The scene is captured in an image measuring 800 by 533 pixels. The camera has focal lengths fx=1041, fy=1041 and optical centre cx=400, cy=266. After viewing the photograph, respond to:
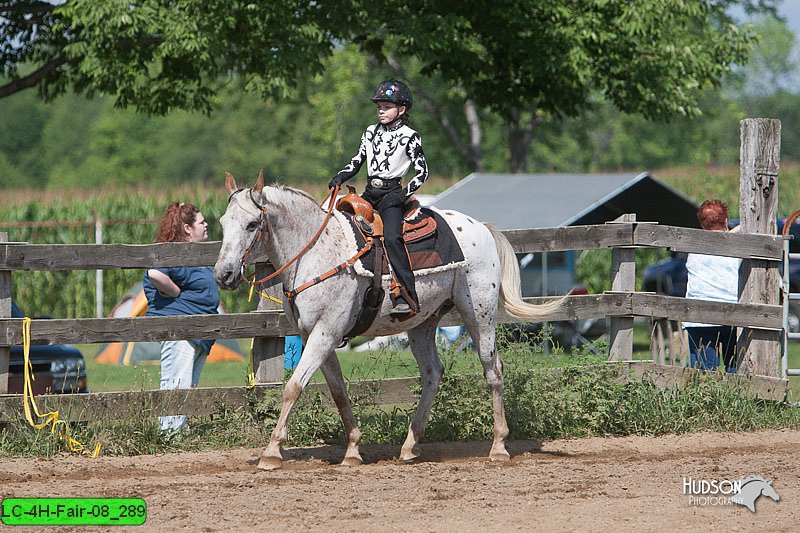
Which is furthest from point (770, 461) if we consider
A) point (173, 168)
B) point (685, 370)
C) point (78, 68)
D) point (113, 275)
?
point (173, 168)

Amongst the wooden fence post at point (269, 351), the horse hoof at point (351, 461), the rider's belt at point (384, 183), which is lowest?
the horse hoof at point (351, 461)

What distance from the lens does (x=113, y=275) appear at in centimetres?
2036

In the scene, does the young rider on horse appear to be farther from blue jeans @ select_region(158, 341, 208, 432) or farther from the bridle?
blue jeans @ select_region(158, 341, 208, 432)

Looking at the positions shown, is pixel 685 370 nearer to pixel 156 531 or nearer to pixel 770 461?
pixel 770 461

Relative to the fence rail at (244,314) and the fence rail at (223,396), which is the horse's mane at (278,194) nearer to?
the fence rail at (244,314)

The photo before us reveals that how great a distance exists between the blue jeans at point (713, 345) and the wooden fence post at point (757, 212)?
0.82ft

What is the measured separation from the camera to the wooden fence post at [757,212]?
28.8ft

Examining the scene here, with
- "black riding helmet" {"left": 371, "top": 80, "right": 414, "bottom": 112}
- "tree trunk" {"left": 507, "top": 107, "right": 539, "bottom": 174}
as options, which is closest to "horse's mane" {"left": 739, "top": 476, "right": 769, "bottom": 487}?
"black riding helmet" {"left": 371, "top": 80, "right": 414, "bottom": 112}

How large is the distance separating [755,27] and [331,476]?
42.8 feet

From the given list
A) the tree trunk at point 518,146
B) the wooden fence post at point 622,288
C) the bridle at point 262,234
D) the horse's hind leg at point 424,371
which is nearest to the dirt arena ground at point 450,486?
the horse's hind leg at point 424,371

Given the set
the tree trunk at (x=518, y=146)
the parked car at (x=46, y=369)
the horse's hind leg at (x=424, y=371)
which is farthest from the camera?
the tree trunk at (x=518, y=146)

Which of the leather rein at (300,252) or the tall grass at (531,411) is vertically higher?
the leather rein at (300,252)

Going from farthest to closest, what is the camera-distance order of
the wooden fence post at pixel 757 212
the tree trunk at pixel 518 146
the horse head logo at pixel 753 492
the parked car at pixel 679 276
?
the tree trunk at pixel 518 146, the parked car at pixel 679 276, the wooden fence post at pixel 757 212, the horse head logo at pixel 753 492

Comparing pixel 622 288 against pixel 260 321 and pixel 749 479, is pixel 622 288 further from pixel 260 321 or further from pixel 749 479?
pixel 260 321
